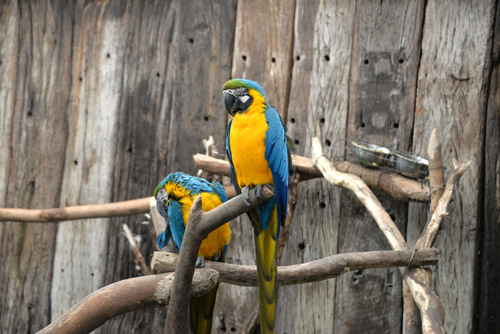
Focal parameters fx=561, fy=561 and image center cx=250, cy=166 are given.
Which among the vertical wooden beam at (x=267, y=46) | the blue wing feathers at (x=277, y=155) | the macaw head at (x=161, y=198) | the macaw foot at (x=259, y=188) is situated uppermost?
the vertical wooden beam at (x=267, y=46)

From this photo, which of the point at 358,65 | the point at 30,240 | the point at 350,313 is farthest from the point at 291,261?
the point at 30,240

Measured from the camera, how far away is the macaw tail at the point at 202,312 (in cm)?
220

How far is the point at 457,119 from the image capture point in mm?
2854

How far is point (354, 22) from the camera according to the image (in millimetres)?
3049

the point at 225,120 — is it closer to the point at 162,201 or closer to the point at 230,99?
the point at 162,201

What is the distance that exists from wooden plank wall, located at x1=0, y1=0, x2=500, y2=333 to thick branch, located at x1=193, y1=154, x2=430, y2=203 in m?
0.17

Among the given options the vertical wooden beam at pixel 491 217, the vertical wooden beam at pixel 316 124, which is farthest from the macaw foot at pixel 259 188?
the vertical wooden beam at pixel 491 217

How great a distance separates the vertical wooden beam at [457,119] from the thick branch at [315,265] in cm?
42

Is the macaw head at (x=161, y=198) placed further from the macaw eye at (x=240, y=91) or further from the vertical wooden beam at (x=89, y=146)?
the vertical wooden beam at (x=89, y=146)

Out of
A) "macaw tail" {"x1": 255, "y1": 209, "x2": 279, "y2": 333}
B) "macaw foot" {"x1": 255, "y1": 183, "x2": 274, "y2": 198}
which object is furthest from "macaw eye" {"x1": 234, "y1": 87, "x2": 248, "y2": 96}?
"macaw tail" {"x1": 255, "y1": 209, "x2": 279, "y2": 333}

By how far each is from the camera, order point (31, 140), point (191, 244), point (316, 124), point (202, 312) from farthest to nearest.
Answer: point (31, 140)
point (316, 124)
point (202, 312)
point (191, 244)

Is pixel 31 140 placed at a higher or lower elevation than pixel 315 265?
higher

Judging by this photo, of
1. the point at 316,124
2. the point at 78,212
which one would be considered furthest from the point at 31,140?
the point at 316,124

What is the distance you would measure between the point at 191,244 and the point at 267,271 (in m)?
0.44
